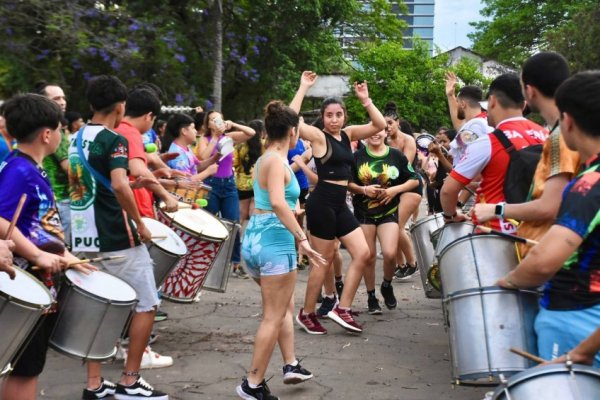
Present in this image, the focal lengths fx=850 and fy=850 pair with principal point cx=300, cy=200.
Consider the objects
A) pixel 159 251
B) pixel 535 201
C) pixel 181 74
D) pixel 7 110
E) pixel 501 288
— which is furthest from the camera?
pixel 181 74

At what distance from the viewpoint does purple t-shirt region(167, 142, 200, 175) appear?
8.83m

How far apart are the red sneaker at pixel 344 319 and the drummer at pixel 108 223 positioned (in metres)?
2.15

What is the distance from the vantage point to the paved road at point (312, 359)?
5.73m

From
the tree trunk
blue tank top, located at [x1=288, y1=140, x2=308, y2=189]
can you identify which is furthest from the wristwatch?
the tree trunk

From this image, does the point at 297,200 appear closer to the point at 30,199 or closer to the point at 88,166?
the point at 88,166

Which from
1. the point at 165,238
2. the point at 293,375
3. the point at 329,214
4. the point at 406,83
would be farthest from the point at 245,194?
the point at 406,83

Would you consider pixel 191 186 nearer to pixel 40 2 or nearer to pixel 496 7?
pixel 40 2

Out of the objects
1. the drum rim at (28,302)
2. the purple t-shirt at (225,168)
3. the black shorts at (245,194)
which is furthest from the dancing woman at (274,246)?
the black shorts at (245,194)

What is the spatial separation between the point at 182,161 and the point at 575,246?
20.6ft

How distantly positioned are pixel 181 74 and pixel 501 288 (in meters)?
14.7

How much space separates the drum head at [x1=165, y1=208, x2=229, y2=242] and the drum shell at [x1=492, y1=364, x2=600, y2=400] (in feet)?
13.0

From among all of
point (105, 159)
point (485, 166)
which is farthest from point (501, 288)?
point (105, 159)

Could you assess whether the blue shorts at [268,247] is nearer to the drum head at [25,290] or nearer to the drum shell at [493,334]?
the drum head at [25,290]

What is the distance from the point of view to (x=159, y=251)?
5.90 meters
